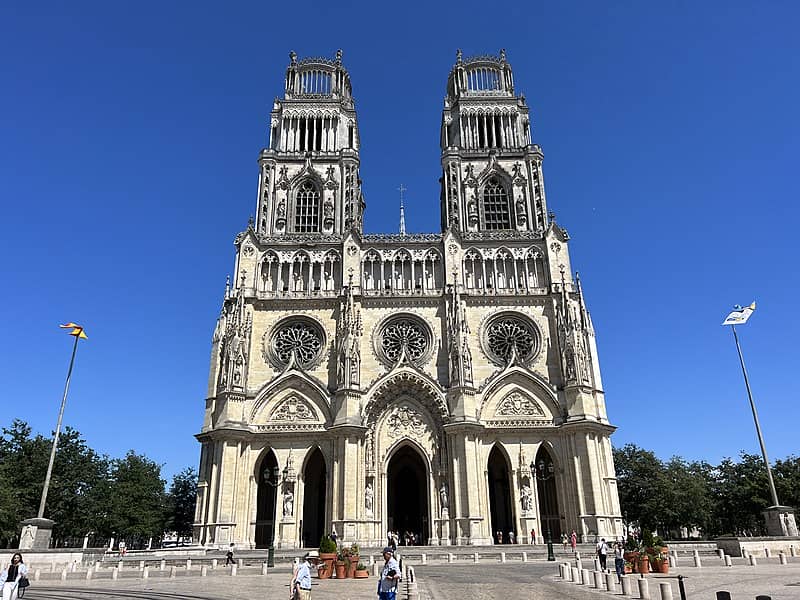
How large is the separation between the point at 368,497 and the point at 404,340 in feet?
39.2

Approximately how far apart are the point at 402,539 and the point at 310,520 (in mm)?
7302

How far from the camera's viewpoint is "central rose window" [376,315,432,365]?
1727 inches

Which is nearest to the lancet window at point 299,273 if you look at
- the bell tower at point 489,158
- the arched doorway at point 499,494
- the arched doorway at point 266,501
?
the bell tower at point 489,158

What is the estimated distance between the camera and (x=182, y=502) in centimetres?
6531

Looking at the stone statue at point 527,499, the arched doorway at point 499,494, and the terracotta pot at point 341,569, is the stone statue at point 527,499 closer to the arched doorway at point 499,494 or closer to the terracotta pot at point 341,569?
the arched doorway at point 499,494

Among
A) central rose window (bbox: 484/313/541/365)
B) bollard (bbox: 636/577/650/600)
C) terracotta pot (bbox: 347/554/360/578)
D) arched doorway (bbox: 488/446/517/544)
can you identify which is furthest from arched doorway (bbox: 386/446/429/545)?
bollard (bbox: 636/577/650/600)

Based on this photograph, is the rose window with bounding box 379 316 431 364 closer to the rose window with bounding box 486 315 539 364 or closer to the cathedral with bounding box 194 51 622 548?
the cathedral with bounding box 194 51 622 548

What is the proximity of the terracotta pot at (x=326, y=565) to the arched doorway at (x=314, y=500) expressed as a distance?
20784 millimetres

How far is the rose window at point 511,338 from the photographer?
43750 millimetres

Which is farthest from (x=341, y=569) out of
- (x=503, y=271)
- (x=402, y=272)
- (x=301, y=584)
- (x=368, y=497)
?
(x=503, y=271)

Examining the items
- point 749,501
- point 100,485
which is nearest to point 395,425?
point 100,485

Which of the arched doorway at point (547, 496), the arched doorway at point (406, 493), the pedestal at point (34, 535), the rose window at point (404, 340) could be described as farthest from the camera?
the arched doorway at point (406, 493)

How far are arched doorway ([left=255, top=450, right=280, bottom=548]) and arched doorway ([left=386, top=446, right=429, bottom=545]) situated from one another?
30.5 ft

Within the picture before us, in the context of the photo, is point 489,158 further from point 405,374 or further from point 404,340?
point 405,374
